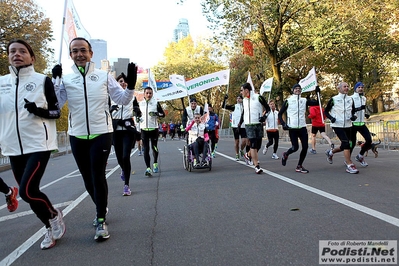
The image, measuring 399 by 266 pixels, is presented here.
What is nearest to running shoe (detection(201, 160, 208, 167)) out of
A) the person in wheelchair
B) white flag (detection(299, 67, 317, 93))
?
the person in wheelchair

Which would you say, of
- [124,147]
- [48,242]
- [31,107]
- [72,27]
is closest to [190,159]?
[124,147]

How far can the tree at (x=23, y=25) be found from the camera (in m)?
22.9

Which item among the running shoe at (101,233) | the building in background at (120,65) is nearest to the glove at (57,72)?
the running shoe at (101,233)

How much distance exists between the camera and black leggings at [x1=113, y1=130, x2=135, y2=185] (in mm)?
6188

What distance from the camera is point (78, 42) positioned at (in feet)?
13.2

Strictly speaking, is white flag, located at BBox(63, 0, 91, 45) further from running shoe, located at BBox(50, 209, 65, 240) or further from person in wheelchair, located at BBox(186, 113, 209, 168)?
person in wheelchair, located at BBox(186, 113, 209, 168)

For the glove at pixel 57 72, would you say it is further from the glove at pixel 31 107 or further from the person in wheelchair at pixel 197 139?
the person in wheelchair at pixel 197 139

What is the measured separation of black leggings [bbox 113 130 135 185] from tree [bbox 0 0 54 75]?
20.4m

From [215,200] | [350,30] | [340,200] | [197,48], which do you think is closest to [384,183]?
[340,200]

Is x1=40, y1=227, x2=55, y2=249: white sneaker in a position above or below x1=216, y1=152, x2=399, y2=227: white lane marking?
below

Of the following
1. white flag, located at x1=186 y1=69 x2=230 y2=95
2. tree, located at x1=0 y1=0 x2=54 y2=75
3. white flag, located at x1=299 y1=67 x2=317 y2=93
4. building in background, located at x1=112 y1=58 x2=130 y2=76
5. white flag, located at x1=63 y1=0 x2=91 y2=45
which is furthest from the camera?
building in background, located at x1=112 y1=58 x2=130 y2=76

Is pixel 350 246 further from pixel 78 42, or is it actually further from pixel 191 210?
pixel 78 42

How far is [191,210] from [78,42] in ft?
8.30

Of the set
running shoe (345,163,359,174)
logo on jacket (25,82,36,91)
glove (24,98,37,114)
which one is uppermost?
logo on jacket (25,82,36,91)
